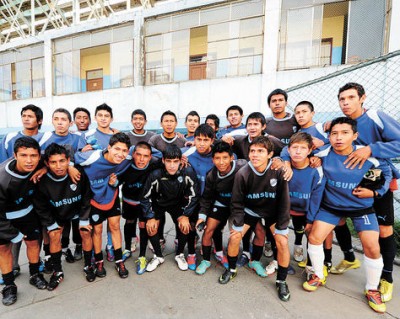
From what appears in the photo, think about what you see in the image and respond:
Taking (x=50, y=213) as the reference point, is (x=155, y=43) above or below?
above

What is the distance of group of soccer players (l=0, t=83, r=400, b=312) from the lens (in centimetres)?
216

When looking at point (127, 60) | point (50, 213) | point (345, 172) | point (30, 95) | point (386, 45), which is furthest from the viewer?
point (30, 95)

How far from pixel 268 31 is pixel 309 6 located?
1.52 meters

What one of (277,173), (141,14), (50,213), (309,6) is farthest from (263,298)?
(141,14)

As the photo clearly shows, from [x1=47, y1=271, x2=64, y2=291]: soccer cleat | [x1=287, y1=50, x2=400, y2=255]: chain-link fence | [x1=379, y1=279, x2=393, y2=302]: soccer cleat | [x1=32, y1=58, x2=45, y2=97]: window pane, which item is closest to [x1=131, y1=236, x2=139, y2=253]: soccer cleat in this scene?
[x1=47, y1=271, x2=64, y2=291]: soccer cleat

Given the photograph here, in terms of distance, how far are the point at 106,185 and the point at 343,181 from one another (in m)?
2.44

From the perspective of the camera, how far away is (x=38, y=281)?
2400 mm

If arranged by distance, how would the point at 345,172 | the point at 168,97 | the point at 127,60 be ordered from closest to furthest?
the point at 345,172, the point at 168,97, the point at 127,60

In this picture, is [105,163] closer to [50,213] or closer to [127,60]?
[50,213]

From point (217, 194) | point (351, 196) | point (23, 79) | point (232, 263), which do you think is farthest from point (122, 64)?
point (351, 196)

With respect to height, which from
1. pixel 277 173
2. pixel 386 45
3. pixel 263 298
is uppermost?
pixel 386 45

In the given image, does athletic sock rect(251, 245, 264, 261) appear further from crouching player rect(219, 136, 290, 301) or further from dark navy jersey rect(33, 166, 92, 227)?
dark navy jersey rect(33, 166, 92, 227)

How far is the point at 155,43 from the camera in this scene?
978 centimetres

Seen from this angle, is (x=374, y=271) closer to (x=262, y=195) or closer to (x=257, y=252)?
(x=257, y=252)
